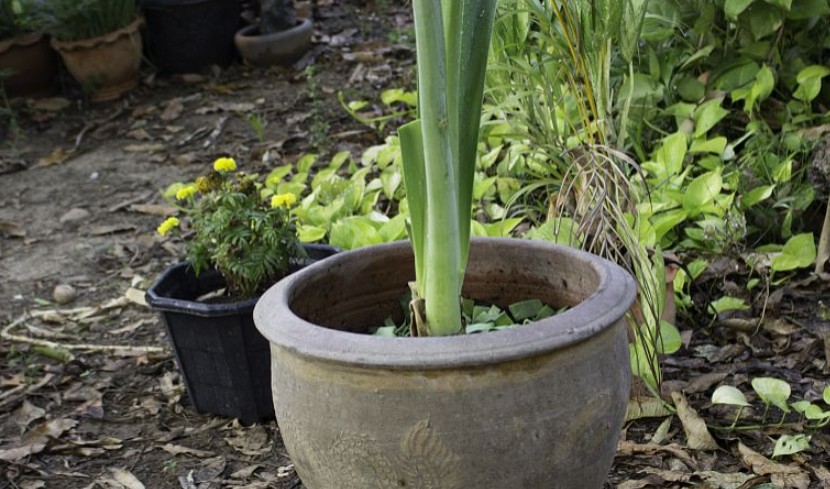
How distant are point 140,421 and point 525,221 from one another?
1.31 m

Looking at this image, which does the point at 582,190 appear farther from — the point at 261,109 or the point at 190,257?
the point at 261,109

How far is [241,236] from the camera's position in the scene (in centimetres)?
242

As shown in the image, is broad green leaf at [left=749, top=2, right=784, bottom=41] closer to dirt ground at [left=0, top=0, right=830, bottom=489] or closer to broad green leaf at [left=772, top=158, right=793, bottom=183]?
broad green leaf at [left=772, top=158, right=793, bottom=183]

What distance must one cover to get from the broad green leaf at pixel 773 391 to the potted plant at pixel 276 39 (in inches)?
156

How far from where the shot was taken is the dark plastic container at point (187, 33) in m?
5.68

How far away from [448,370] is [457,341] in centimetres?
4

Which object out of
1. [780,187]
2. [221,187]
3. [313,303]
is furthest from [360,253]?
[780,187]

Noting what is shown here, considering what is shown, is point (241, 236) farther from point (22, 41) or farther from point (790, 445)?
point (22, 41)

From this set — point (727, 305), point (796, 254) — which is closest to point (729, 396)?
point (727, 305)

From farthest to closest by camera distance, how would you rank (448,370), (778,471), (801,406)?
1. (801,406)
2. (778,471)
3. (448,370)

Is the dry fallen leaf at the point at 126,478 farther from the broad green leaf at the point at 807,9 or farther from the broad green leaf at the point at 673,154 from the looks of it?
the broad green leaf at the point at 807,9

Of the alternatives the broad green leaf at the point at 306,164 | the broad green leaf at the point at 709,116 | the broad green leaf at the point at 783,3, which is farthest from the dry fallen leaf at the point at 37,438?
the broad green leaf at the point at 783,3

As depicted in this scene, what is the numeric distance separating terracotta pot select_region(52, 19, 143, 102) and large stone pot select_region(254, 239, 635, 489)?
4163 mm

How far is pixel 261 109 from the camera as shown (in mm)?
5039
